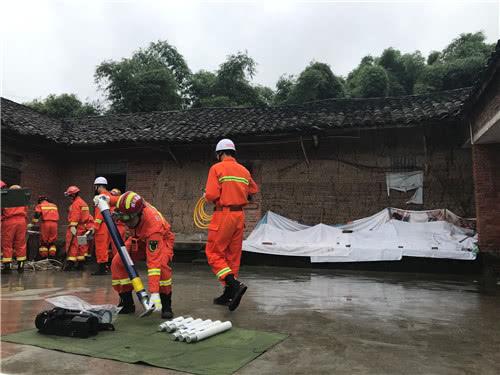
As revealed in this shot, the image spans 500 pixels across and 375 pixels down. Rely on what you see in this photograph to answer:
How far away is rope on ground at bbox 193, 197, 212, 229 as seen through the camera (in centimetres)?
1177

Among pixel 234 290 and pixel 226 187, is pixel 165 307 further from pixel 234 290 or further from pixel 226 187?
pixel 226 187

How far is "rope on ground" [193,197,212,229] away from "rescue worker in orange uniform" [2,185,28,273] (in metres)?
4.59

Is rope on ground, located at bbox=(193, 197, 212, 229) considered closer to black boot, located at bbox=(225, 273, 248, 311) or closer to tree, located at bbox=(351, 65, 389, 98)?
black boot, located at bbox=(225, 273, 248, 311)

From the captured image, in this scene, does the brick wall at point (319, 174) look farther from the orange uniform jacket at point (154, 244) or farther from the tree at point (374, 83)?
the tree at point (374, 83)

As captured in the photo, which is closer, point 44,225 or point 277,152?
point 44,225

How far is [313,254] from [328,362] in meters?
6.69

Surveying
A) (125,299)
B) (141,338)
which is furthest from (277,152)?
(141,338)

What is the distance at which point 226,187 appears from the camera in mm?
4809

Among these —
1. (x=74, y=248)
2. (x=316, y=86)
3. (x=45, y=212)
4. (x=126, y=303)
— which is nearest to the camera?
(x=126, y=303)

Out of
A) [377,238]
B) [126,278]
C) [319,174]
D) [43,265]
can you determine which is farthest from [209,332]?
[319,174]

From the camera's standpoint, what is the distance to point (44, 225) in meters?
9.73

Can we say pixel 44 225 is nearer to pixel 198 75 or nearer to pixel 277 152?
pixel 277 152

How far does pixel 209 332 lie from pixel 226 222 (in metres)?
1.55

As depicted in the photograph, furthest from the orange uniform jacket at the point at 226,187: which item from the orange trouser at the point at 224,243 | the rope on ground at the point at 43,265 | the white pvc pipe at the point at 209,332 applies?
the rope on ground at the point at 43,265
